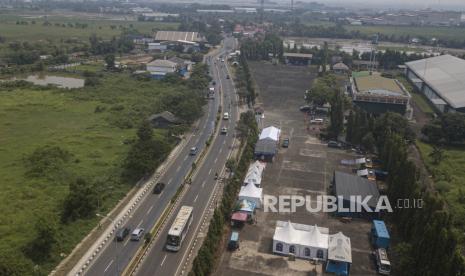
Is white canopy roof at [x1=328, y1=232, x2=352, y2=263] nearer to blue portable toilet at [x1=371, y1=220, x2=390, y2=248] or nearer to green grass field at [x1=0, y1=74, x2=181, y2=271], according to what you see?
blue portable toilet at [x1=371, y1=220, x2=390, y2=248]

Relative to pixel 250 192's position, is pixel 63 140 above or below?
below

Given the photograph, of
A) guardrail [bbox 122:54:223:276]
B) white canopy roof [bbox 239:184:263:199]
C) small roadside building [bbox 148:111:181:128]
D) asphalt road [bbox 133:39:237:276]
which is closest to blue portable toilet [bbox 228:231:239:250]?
asphalt road [bbox 133:39:237:276]

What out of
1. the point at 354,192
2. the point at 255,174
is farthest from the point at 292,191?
the point at 354,192

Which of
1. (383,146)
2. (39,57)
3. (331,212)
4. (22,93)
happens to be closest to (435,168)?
(383,146)

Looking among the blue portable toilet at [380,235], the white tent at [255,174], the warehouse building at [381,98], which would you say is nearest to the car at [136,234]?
the white tent at [255,174]

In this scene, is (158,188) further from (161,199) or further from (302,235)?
(302,235)

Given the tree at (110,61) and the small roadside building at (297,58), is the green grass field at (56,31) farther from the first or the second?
the small roadside building at (297,58)

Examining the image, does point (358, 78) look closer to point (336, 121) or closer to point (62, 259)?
point (336, 121)
